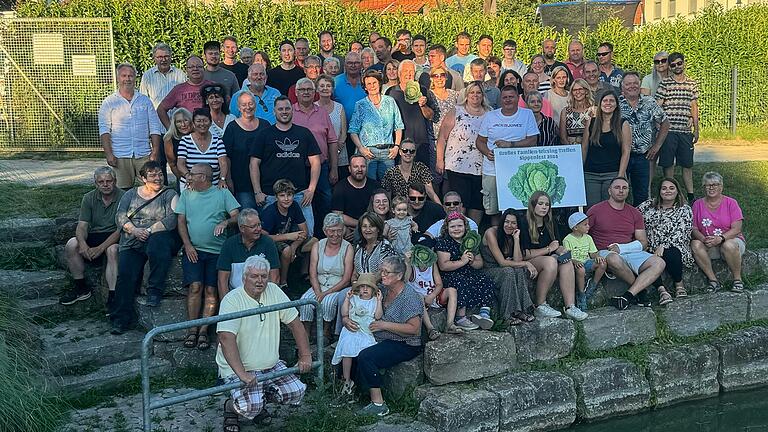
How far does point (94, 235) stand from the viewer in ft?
28.7

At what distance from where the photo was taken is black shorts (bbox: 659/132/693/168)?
11.2m

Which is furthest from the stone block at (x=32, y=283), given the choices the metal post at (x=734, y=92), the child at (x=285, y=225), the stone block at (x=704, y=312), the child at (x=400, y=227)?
the metal post at (x=734, y=92)

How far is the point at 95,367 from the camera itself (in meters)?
7.99

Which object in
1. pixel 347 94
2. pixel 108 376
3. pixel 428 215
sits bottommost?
pixel 108 376

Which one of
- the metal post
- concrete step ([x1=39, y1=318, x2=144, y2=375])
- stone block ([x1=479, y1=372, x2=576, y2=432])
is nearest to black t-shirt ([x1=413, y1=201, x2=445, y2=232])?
stone block ([x1=479, y1=372, x2=576, y2=432])

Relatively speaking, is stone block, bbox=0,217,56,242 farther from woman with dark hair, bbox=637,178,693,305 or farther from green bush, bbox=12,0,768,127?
green bush, bbox=12,0,768,127

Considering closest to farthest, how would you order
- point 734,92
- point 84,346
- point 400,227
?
point 84,346 → point 400,227 → point 734,92

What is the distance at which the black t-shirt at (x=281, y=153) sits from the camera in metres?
8.80

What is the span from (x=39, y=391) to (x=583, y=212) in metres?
5.58

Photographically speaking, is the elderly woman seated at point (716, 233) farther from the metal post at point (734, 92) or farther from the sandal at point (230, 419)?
the metal post at point (734, 92)

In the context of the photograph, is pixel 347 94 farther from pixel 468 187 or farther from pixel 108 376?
pixel 108 376

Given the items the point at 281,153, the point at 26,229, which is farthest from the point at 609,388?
the point at 26,229

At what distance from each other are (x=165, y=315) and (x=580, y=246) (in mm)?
3864

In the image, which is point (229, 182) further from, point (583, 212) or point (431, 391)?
Result: point (583, 212)
